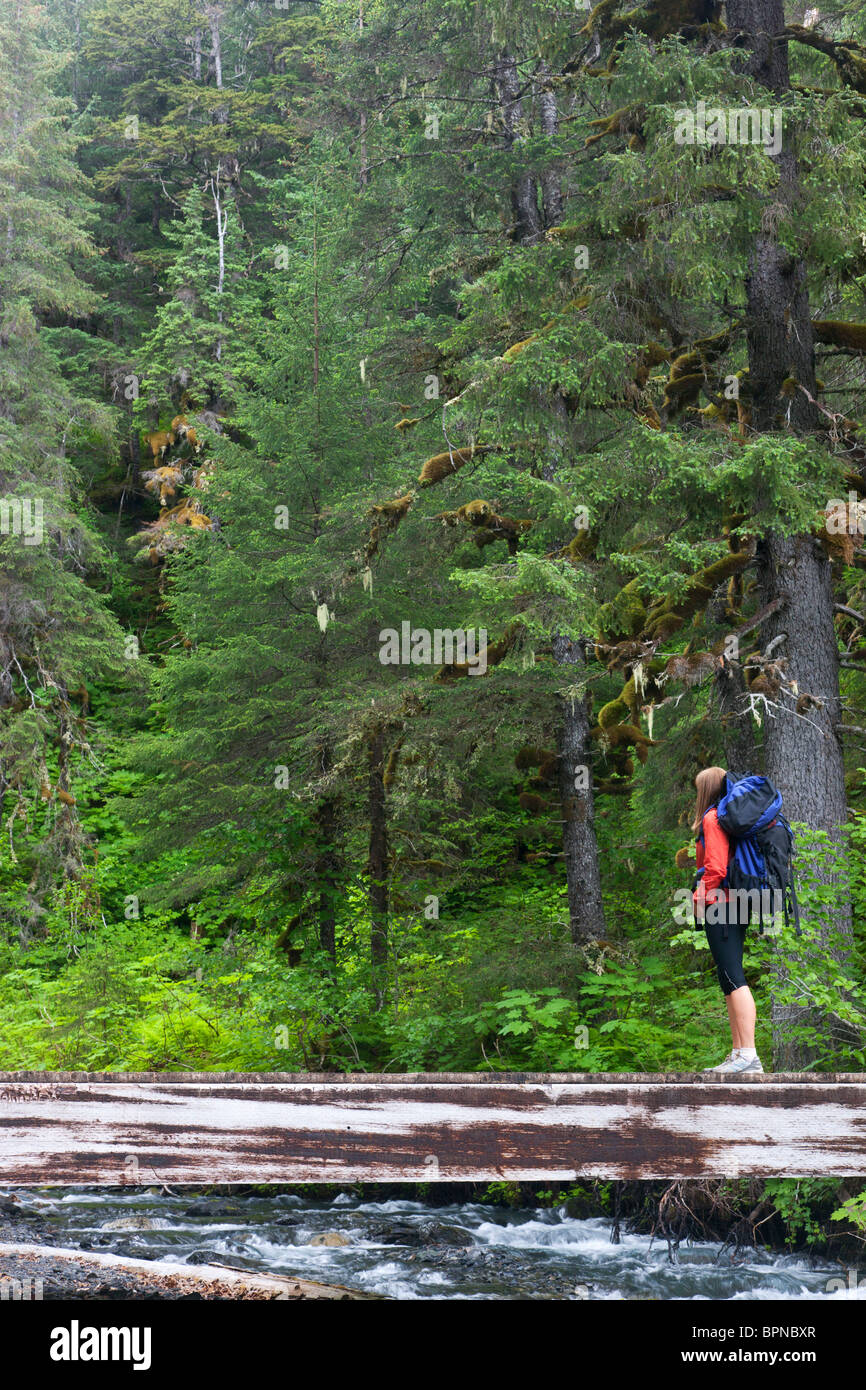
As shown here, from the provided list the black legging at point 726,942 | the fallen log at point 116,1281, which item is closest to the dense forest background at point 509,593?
the black legging at point 726,942

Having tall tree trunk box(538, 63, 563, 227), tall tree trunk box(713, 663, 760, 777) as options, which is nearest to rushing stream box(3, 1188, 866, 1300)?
tall tree trunk box(713, 663, 760, 777)

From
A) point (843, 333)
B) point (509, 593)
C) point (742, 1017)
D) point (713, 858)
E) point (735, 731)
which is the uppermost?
point (843, 333)

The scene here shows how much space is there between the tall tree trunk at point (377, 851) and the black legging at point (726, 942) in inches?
258

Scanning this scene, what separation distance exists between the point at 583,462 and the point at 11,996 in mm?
11005

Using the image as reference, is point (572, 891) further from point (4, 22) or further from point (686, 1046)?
point (4, 22)

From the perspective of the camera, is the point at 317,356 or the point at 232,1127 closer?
the point at 232,1127

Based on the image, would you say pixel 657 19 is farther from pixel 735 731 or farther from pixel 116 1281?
pixel 116 1281

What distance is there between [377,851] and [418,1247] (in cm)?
433

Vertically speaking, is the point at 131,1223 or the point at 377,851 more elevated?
the point at 377,851

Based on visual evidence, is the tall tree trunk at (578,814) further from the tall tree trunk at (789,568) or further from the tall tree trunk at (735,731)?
the tall tree trunk at (789,568)

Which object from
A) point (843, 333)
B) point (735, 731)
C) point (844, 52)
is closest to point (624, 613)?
point (735, 731)

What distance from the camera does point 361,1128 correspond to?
4703mm
